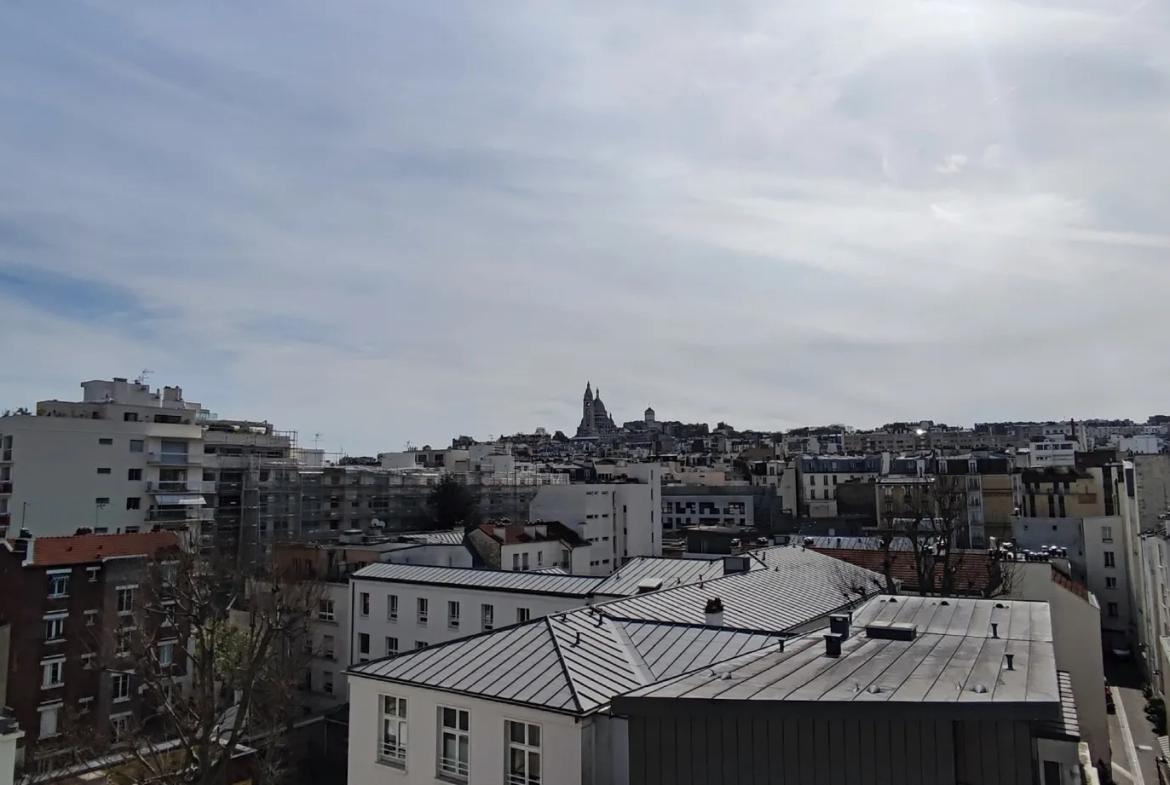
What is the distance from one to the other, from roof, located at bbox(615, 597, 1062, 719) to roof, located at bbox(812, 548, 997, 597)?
14783mm

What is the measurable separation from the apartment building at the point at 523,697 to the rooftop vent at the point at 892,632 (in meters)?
1.56

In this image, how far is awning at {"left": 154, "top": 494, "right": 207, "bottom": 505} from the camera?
5597cm

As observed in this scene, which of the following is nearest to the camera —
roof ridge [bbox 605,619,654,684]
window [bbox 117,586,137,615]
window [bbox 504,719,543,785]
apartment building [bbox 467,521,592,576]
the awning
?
window [bbox 504,719,543,785]

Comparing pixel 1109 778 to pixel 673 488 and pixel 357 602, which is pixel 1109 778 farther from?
pixel 673 488

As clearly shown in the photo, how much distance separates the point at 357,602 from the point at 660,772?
1027 inches

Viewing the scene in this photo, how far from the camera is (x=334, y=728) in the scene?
29828 mm

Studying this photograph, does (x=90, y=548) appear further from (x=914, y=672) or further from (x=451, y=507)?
(x=914, y=672)

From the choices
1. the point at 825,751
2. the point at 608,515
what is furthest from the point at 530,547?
the point at 825,751

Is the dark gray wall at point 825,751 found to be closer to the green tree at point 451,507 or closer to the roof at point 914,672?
the roof at point 914,672

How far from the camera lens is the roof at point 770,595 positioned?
1856 cm

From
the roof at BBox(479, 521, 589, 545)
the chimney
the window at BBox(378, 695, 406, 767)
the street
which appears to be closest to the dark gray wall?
the window at BBox(378, 695, 406, 767)

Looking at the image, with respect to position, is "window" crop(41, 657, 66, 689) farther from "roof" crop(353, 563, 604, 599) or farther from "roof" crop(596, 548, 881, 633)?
"roof" crop(596, 548, 881, 633)

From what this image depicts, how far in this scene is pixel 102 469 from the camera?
53.2 m

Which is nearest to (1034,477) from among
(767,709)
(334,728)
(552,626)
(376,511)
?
(376,511)
